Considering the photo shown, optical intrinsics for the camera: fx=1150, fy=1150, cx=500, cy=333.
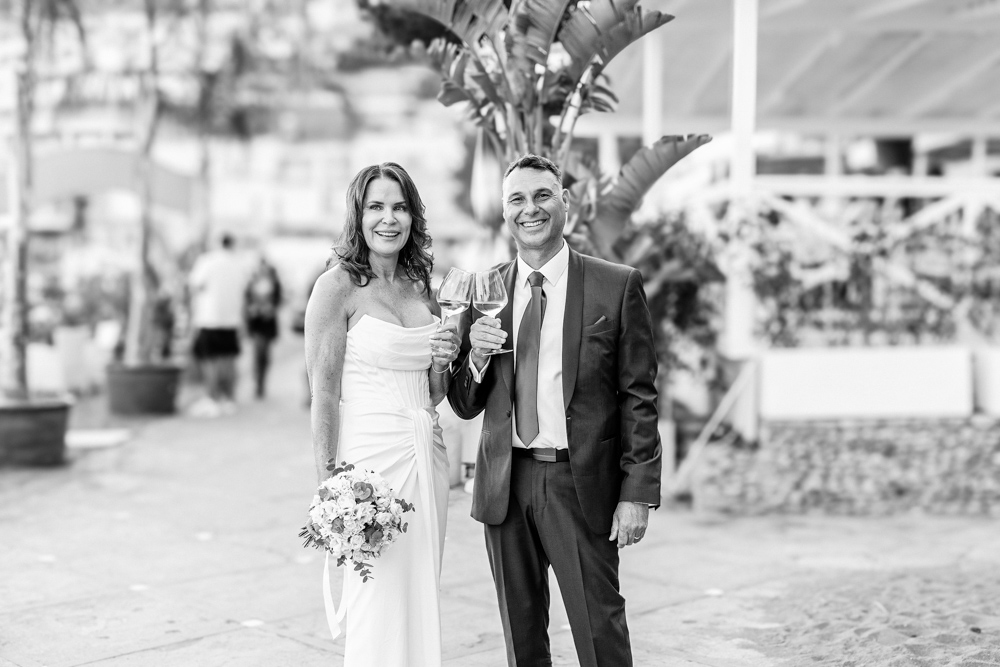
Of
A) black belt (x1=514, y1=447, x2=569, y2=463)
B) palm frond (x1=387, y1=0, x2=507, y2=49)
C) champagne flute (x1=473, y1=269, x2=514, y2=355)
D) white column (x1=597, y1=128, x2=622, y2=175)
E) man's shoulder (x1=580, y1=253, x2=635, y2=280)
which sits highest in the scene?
white column (x1=597, y1=128, x2=622, y2=175)

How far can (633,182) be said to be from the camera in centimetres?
633

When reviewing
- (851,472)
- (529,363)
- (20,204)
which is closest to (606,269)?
(529,363)

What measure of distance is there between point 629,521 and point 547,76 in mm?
2864

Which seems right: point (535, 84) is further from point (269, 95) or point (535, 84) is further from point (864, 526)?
point (269, 95)

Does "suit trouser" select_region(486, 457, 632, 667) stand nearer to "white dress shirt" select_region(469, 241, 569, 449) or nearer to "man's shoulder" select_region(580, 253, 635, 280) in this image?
"white dress shirt" select_region(469, 241, 569, 449)

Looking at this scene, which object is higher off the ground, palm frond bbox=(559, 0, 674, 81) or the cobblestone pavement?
palm frond bbox=(559, 0, 674, 81)

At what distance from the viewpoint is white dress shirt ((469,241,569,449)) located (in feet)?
12.0

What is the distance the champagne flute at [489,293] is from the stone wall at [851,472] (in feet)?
16.4

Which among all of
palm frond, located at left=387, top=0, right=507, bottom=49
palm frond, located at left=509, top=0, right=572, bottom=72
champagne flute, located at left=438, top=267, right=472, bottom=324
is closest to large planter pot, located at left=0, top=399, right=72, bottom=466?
palm frond, located at left=387, top=0, right=507, bottom=49

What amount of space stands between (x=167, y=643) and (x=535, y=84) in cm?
318

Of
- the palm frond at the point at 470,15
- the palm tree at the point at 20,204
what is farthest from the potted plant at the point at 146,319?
the palm frond at the point at 470,15

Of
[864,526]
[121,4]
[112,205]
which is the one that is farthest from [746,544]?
[112,205]

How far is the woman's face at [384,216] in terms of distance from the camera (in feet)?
12.3

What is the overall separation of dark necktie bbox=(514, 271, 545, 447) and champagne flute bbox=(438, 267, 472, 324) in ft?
0.80
